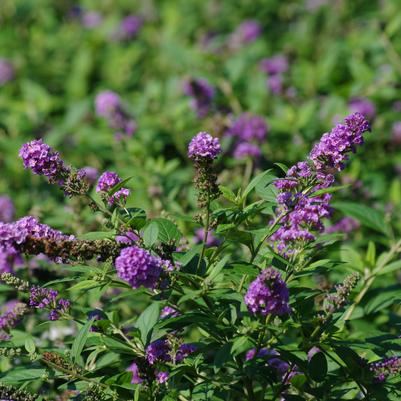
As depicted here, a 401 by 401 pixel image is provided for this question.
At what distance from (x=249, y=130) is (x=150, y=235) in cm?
254

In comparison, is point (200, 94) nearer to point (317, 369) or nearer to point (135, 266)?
point (317, 369)

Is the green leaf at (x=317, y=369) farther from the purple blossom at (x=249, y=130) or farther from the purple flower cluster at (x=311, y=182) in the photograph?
the purple blossom at (x=249, y=130)

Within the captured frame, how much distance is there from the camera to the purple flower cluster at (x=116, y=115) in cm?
478

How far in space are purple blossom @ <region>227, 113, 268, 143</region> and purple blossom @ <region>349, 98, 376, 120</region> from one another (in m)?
0.64

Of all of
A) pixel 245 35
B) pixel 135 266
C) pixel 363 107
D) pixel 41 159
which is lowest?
pixel 135 266

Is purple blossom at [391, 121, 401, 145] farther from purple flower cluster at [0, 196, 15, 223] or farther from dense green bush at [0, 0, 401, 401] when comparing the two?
purple flower cluster at [0, 196, 15, 223]

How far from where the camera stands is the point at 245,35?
6.64 m

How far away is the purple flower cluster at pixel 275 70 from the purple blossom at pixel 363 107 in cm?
66

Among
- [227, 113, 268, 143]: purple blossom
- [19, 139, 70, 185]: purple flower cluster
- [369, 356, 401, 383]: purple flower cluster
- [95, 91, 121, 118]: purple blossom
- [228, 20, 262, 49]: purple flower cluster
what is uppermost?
[228, 20, 262, 49]: purple flower cluster

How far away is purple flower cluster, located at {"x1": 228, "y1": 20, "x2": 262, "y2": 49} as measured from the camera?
21.6 ft

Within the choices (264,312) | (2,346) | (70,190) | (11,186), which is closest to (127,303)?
(2,346)

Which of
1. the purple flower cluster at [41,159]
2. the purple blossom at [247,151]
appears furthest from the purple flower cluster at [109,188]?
the purple blossom at [247,151]

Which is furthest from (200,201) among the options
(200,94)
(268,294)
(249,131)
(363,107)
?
(363,107)

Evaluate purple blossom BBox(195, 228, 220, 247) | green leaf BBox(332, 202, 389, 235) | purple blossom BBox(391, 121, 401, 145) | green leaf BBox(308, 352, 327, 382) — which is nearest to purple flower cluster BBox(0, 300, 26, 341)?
purple blossom BBox(195, 228, 220, 247)
